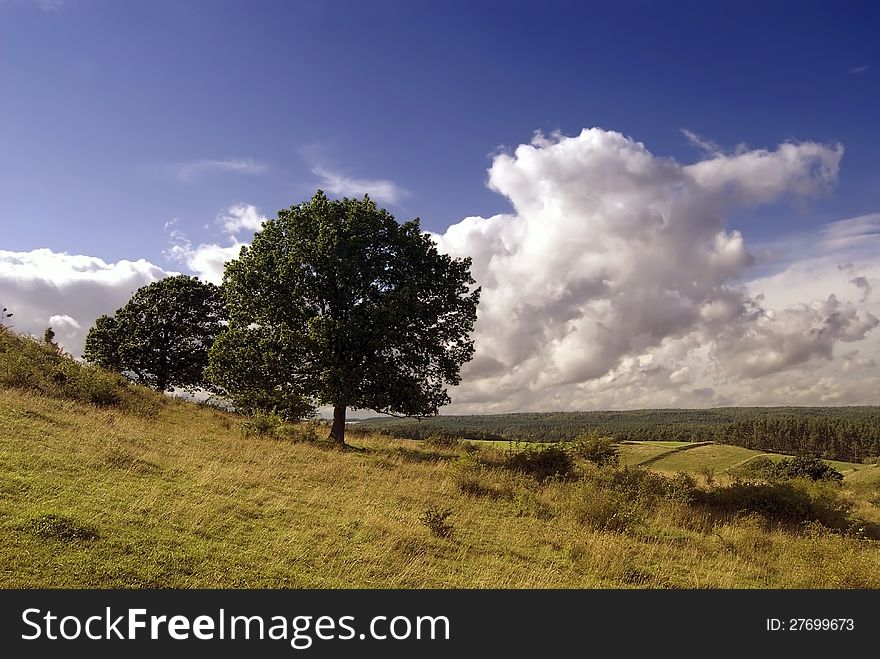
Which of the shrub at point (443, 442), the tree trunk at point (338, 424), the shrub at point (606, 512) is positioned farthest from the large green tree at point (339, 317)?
the shrub at point (606, 512)

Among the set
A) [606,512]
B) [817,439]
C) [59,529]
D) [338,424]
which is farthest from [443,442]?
[817,439]

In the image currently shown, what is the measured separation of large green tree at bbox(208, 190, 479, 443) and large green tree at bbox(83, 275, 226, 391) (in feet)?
59.0

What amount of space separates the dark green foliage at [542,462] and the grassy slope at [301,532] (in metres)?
2.55

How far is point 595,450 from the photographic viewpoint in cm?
2728

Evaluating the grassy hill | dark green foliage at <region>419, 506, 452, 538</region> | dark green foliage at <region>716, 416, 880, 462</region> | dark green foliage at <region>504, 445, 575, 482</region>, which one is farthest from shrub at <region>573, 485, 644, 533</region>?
dark green foliage at <region>716, 416, 880, 462</region>

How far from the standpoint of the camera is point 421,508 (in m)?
16.4

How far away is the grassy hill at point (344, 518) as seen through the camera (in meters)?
9.91

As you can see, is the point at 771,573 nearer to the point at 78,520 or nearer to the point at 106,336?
the point at 78,520

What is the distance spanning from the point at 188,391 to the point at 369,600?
4229 cm

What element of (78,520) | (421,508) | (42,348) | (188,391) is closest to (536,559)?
(421,508)

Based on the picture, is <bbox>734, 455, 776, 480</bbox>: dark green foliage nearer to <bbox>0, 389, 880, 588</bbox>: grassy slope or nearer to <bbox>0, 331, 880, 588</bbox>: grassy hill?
<bbox>0, 331, 880, 588</bbox>: grassy hill

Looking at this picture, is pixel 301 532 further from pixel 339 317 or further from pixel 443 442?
pixel 443 442

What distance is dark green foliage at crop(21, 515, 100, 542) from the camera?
376 inches

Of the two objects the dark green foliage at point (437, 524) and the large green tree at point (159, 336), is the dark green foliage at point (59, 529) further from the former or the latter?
the large green tree at point (159, 336)
